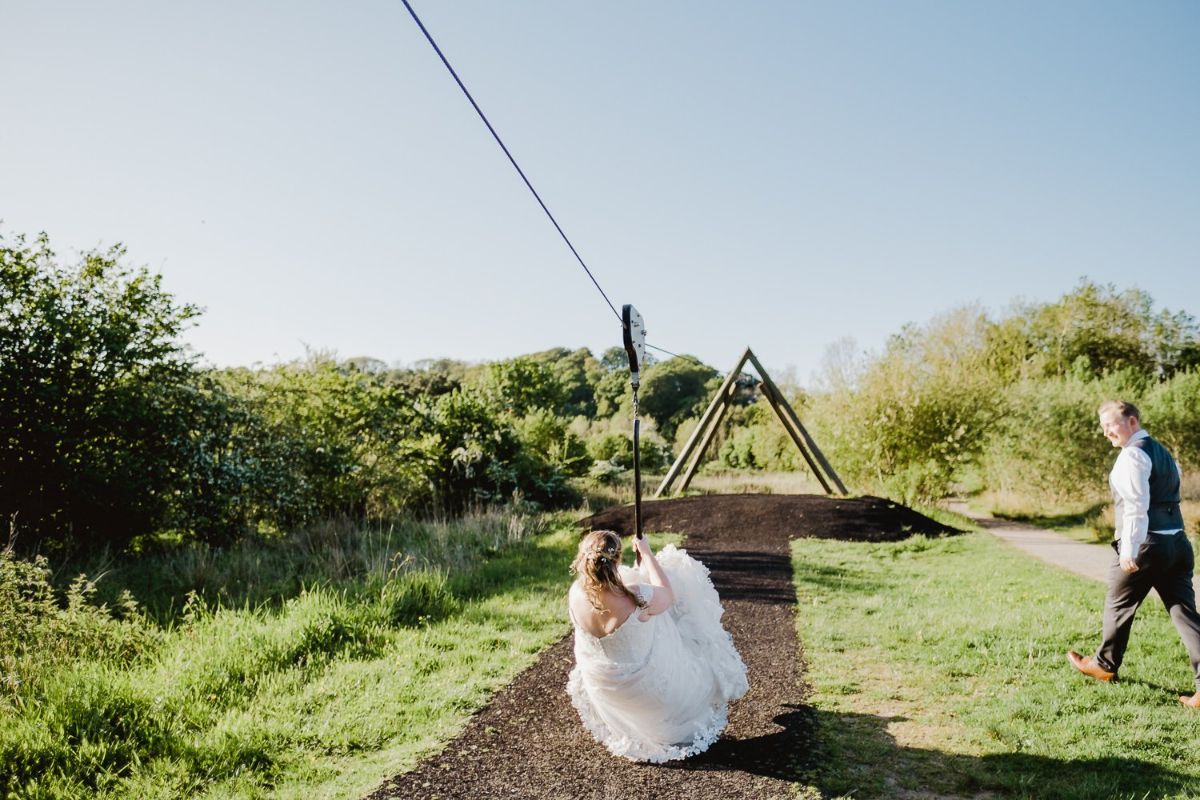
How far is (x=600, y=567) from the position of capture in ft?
13.3

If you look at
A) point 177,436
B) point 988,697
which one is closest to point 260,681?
point 988,697

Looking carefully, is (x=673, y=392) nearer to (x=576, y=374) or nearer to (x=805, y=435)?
(x=576, y=374)

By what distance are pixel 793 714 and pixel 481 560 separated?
5854 mm

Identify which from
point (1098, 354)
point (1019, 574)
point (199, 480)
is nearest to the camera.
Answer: point (1019, 574)

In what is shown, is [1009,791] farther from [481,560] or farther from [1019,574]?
[481,560]

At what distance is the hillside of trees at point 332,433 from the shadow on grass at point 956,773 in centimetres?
944

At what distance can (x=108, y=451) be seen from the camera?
10.5 metres

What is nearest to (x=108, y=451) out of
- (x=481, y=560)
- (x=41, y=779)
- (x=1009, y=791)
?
(x=481, y=560)

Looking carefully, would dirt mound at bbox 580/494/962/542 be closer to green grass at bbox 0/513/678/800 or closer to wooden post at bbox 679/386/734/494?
wooden post at bbox 679/386/734/494

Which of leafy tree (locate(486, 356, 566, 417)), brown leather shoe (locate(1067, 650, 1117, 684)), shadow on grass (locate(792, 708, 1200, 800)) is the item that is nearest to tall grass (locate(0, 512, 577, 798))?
shadow on grass (locate(792, 708, 1200, 800))

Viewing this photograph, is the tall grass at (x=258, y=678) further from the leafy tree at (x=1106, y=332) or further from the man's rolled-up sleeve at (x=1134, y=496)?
the leafy tree at (x=1106, y=332)

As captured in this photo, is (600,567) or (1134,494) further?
(1134,494)

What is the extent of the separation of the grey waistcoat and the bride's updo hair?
3.64 metres

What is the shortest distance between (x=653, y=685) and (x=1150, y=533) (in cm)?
360
